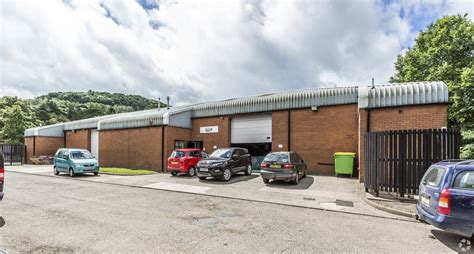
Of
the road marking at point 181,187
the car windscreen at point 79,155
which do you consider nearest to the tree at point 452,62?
the road marking at point 181,187

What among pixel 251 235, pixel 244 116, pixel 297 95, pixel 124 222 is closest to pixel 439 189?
pixel 251 235

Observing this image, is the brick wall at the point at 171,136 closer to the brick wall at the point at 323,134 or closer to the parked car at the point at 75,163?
the parked car at the point at 75,163

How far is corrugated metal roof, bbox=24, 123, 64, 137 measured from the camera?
2784 centimetres

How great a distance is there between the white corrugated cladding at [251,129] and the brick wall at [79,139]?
15780mm

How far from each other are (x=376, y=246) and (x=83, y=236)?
5374 millimetres

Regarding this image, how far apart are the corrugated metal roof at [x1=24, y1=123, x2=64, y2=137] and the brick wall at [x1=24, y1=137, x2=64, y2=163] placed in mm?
428

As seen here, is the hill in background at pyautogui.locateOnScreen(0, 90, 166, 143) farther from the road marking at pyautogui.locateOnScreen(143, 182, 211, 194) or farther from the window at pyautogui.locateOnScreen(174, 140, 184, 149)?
the road marking at pyautogui.locateOnScreen(143, 182, 211, 194)

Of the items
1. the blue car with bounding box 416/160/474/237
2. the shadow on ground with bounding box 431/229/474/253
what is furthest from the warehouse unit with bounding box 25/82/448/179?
the blue car with bounding box 416/160/474/237

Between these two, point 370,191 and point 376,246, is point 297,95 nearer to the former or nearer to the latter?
point 370,191

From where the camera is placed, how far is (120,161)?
21344mm

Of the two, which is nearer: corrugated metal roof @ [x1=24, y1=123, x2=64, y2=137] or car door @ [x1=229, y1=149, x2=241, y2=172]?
car door @ [x1=229, y1=149, x2=241, y2=172]

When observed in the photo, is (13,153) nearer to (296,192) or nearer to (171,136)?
(171,136)

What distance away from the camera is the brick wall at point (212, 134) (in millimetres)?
18719

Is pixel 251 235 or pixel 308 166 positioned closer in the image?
pixel 251 235
